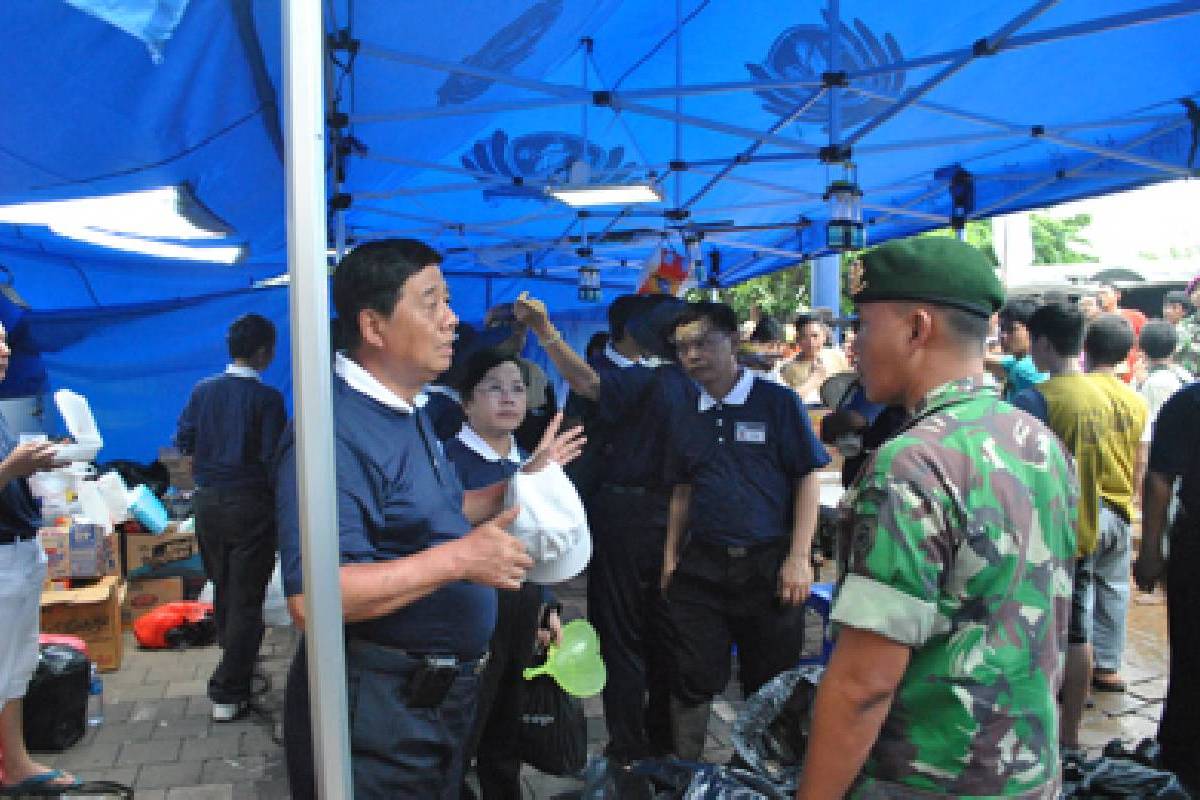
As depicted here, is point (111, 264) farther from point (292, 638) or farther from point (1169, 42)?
point (1169, 42)

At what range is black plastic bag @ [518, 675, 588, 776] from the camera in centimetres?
303

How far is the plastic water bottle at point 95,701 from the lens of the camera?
14.2ft

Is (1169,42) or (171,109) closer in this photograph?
(171,109)

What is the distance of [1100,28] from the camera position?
4051 millimetres

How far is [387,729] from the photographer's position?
1.84 meters

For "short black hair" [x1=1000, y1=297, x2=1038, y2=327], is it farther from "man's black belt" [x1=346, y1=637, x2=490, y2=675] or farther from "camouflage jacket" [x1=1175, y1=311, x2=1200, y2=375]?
"man's black belt" [x1=346, y1=637, x2=490, y2=675]

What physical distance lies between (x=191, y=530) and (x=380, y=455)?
200 inches

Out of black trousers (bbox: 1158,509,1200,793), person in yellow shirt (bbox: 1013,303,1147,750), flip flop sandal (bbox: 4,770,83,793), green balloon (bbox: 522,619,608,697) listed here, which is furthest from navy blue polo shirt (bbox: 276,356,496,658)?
person in yellow shirt (bbox: 1013,303,1147,750)

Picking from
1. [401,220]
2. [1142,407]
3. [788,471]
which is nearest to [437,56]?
[788,471]

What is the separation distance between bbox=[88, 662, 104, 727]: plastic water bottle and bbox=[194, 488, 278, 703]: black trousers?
54 centimetres

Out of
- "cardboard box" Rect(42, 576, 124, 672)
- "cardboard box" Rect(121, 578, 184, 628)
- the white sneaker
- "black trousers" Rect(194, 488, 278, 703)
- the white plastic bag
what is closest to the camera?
the white plastic bag

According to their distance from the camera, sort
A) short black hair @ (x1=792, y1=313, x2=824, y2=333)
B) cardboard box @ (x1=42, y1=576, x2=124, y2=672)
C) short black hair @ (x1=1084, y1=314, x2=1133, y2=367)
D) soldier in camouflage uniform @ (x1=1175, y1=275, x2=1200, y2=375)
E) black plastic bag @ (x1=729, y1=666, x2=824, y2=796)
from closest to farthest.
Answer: black plastic bag @ (x1=729, y1=666, x2=824, y2=796), short black hair @ (x1=1084, y1=314, x2=1133, y2=367), cardboard box @ (x1=42, y1=576, x2=124, y2=672), soldier in camouflage uniform @ (x1=1175, y1=275, x2=1200, y2=375), short black hair @ (x1=792, y1=313, x2=824, y2=333)

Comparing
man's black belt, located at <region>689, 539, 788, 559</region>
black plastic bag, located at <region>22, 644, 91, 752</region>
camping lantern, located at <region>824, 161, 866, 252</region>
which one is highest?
camping lantern, located at <region>824, 161, 866, 252</region>

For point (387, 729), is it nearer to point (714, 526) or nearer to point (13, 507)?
point (714, 526)
